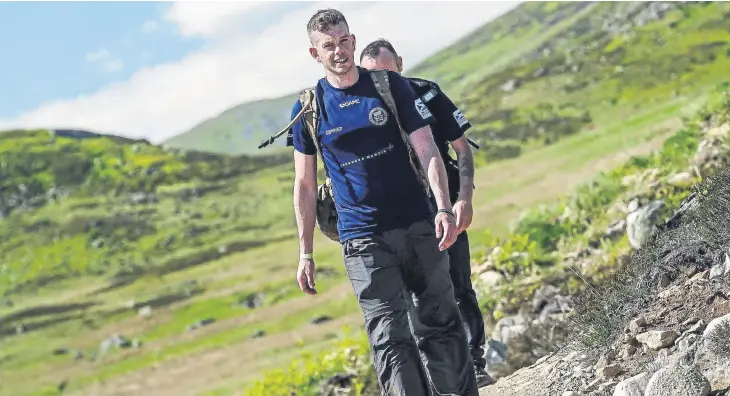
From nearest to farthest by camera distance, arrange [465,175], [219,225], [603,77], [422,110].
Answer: [422,110], [465,175], [219,225], [603,77]

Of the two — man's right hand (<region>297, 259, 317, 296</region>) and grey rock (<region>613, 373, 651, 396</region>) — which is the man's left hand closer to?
man's right hand (<region>297, 259, 317, 296</region>)

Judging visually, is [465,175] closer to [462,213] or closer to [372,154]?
[462,213]

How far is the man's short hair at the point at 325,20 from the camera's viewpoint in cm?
521

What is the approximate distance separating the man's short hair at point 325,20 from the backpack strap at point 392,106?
318mm

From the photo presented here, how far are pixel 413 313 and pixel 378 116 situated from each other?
1.08 metres

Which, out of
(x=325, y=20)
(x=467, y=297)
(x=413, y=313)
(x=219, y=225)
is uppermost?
(x=325, y=20)

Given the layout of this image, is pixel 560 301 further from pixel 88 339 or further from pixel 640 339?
pixel 88 339

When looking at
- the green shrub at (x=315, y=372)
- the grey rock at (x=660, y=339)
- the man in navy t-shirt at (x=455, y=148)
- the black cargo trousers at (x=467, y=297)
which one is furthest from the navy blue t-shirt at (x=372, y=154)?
the green shrub at (x=315, y=372)

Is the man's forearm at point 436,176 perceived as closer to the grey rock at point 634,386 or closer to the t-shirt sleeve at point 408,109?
the t-shirt sleeve at point 408,109

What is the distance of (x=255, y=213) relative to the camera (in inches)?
2140

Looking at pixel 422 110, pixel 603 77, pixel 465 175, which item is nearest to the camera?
pixel 422 110

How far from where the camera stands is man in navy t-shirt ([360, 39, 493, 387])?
568cm

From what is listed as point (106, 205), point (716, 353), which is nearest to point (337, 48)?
point (716, 353)

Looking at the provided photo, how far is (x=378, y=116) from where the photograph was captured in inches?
204
